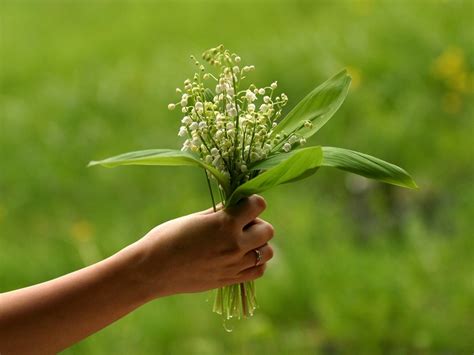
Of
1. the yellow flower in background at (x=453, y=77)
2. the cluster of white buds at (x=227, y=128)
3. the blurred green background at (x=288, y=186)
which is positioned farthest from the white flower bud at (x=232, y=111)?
the yellow flower in background at (x=453, y=77)

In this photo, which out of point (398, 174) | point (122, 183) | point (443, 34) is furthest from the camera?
point (443, 34)

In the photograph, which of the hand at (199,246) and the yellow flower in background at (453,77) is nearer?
the hand at (199,246)

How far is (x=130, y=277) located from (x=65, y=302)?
10 centimetres

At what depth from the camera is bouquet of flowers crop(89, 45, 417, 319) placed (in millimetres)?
1174

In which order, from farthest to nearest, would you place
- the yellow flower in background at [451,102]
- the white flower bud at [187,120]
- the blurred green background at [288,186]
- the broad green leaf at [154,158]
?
the yellow flower in background at [451,102] → the blurred green background at [288,186] → the white flower bud at [187,120] → the broad green leaf at [154,158]

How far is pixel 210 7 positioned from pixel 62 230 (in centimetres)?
190

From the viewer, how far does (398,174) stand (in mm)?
1186

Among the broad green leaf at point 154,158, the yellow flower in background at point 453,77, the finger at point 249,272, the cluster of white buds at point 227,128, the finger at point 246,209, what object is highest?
the yellow flower in background at point 453,77

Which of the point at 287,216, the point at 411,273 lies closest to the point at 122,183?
the point at 287,216

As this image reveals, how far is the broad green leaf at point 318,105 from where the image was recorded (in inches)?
51.8

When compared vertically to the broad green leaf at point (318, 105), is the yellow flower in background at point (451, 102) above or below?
above

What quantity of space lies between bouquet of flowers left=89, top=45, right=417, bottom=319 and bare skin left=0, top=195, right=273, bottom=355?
0.17 feet

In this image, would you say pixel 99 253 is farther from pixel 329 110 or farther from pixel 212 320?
pixel 329 110

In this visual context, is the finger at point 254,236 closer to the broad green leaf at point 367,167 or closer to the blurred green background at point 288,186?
the broad green leaf at point 367,167
